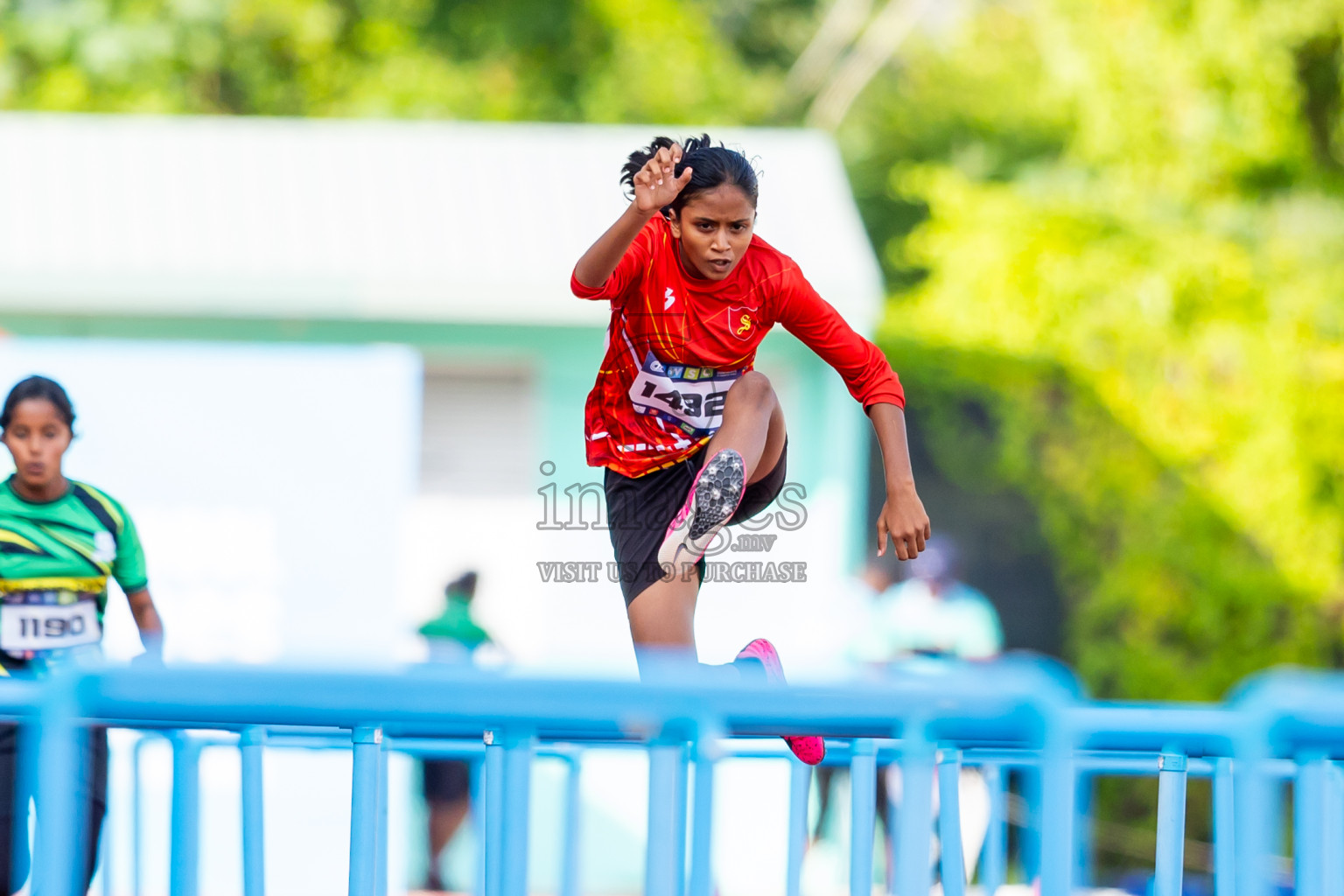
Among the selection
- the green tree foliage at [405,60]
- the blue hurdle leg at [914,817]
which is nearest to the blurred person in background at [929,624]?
the blue hurdle leg at [914,817]

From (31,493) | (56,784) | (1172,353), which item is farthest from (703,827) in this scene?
(1172,353)

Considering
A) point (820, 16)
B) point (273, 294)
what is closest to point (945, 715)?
point (273, 294)

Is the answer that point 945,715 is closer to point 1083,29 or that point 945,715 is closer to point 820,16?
point 1083,29

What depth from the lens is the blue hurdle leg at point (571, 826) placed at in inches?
151

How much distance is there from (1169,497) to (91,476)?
22.4ft

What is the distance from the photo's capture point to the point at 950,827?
352 cm

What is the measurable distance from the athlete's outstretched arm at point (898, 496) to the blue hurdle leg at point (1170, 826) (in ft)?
3.02

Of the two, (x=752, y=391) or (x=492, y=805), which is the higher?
(x=752, y=391)

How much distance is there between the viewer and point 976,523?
995cm

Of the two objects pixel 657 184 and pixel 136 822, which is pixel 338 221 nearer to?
pixel 136 822

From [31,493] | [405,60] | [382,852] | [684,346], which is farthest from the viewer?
[405,60]

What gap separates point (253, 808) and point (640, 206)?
170 cm

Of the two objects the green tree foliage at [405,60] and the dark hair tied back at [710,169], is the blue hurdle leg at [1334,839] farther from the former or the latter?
the green tree foliage at [405,60]

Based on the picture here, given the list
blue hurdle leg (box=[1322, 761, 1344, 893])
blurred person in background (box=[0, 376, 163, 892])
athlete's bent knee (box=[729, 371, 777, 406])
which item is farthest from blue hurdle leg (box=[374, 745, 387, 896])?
blue hurdle leg (box=[1322, 761, 1344, 893])
